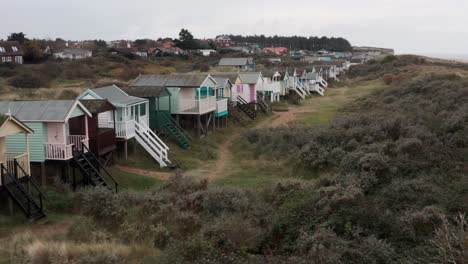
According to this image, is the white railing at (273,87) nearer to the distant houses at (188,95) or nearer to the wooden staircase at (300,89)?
the wooden staircase at (300,89)

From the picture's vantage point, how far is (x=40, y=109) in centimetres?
1981

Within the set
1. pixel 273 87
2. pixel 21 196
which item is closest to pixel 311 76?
pixel 273 87

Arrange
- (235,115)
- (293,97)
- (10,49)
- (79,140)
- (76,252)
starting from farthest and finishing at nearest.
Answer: (10,49) → (293,97) → (235,115) → (79,140) → (76,252)

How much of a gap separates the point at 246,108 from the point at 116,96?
1953cm

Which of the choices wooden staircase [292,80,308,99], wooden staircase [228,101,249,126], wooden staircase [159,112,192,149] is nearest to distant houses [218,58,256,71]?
wooden staircase [292,80,308,99]

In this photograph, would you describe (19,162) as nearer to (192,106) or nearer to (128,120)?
(128,120)

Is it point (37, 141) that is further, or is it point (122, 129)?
point (122, 129)

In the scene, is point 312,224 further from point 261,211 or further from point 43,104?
point 43,104

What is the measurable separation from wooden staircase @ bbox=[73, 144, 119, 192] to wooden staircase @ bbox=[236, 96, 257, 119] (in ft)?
76.9

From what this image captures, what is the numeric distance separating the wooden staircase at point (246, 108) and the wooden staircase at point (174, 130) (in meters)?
13.2

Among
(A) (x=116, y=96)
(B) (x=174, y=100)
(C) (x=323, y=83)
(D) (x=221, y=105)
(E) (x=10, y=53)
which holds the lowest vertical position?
(C) (x=323, y=83)

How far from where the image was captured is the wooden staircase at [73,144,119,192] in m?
19.6

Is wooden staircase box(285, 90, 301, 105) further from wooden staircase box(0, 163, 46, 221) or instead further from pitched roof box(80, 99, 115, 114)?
wooden staircase box(0, 163, 46, 221)

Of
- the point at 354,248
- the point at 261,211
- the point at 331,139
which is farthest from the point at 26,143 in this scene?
the point at 331,139
